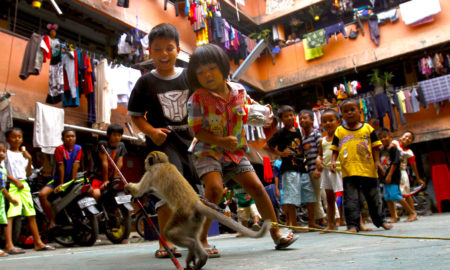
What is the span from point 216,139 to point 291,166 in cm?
296

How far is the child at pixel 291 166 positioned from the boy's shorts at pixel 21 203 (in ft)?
11.0

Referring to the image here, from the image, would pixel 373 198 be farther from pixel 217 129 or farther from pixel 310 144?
pixel 217 129

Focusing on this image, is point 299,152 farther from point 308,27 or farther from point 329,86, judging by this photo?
Answer: point 308,27

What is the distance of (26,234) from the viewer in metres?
6.12

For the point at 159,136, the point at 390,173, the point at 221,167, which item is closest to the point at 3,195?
the point at 159,136

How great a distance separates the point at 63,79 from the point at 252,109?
22.2 ft

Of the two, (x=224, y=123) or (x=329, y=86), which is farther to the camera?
(x=329, y=86)

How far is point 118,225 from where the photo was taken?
243 inches

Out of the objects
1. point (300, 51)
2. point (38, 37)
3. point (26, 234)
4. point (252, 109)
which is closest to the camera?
point (252, 109)

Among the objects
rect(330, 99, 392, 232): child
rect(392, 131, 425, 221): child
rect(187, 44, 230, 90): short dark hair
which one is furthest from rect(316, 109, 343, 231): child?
rect(392, 131, 425, 221): child

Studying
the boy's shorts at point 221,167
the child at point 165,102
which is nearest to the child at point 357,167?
the boy's shorts at point 221,167

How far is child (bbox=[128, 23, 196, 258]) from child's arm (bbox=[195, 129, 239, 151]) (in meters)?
0.38

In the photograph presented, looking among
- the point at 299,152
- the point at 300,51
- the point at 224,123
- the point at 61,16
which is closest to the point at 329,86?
the point at 300,51

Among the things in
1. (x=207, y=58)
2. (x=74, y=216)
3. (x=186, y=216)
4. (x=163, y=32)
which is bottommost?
(x=74, y=216)
